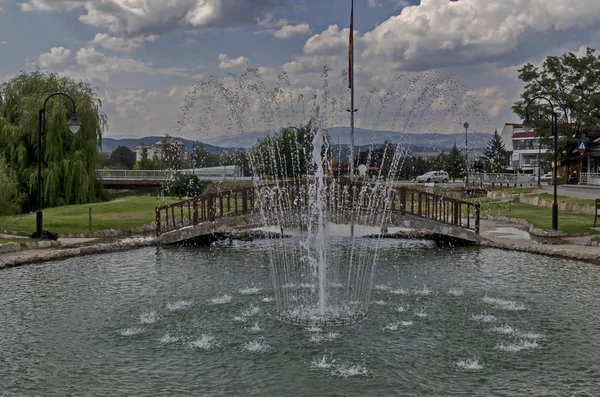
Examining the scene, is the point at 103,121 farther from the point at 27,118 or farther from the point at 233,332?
the point at 233,332

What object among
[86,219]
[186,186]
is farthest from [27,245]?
[186,186]

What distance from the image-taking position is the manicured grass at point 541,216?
27.6 m

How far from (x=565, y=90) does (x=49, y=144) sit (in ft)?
170

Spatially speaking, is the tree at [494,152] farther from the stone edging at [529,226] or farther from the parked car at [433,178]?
the stone edging at [529,226]

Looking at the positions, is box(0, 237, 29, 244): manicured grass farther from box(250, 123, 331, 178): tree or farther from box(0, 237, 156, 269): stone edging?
box(250, 123, 331, 178): tree

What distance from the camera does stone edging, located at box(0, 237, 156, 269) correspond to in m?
21.4

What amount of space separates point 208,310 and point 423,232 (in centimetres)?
1729

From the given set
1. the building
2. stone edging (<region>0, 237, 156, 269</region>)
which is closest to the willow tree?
stone edging (<region>0, 237, 156, 269</region>)

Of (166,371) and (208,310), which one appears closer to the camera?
(166,371)

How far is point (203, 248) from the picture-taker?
26219 mm

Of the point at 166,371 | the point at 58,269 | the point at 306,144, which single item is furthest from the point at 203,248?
the point at 306,144

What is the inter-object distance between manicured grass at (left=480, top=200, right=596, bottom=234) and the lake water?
7629 millimetres

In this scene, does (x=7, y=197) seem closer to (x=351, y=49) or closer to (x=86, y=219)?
(x=86, y=219)

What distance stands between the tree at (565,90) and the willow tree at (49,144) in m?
43.4
